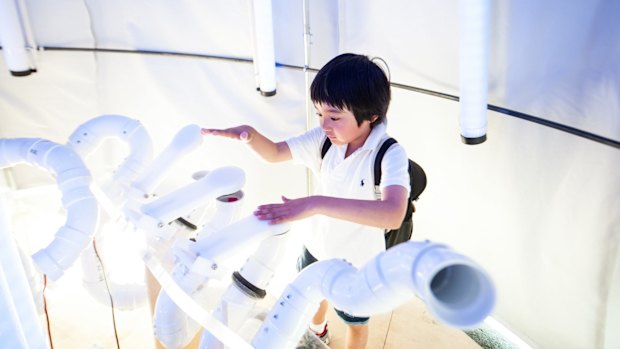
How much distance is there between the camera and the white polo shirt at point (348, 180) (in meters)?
1.13

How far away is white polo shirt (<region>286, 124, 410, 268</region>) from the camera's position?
1126 mm

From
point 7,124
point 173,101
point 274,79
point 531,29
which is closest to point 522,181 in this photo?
point 531,29

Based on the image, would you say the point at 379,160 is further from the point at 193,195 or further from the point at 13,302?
the point at 13,302

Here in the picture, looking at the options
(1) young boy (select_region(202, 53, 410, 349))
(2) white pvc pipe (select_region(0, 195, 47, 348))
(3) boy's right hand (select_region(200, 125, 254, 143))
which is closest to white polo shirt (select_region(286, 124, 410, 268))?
(1) young boy (select_region(202, 53, 410, 349))

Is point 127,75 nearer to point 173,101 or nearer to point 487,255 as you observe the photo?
point 173,101

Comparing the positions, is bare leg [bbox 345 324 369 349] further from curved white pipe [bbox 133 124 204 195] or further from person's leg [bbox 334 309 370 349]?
curved white pipe [bbox 133 124 204 195]

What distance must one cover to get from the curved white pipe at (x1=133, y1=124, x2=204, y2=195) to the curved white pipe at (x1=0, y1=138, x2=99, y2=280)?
14 centimetres

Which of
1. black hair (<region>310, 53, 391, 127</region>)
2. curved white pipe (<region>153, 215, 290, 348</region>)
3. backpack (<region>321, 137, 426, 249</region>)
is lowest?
backpack (<region>321, 137, 426, 249</region>)

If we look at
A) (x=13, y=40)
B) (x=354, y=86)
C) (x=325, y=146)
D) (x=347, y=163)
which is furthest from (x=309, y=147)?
(x=13, y=40)

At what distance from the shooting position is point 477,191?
163 centimetres

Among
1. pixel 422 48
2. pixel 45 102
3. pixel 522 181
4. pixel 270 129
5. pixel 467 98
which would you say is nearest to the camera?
pixel 467 98

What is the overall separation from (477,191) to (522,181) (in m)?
0.19

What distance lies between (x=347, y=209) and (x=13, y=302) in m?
0.66

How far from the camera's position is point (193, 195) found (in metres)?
1.00
